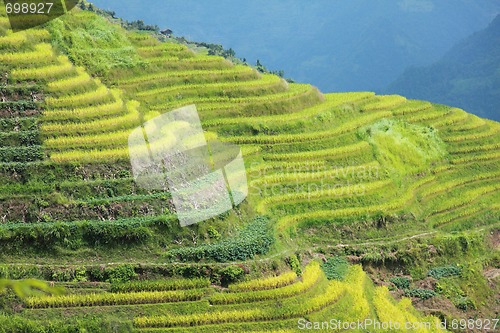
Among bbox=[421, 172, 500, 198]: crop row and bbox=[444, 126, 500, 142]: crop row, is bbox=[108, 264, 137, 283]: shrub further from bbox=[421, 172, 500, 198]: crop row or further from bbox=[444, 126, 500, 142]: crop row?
bbox=[444, 126, 500, 142]: crop row

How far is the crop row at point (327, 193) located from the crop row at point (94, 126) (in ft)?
19.3

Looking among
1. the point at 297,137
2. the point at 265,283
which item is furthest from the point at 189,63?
the point at 265,283

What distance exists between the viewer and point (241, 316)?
66.7 ft

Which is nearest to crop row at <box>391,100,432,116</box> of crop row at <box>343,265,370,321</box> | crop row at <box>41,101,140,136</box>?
crop row at <box>343,265,370,321</box>

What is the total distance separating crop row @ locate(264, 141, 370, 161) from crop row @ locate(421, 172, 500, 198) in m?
3.48

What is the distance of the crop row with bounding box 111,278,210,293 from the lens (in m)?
20.4

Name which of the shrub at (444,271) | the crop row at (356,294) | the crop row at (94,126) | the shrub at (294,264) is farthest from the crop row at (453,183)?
the crop row at (94,126)

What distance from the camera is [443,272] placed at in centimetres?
2808

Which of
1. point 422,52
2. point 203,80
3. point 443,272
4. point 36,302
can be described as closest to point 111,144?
point 36,302

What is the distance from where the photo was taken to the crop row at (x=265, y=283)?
21391 mm

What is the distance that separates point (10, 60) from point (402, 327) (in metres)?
17.0

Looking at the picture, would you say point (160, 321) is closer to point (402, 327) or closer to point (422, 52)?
point (402, 327)

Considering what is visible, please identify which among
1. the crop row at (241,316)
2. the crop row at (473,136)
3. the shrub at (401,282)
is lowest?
the crop row at (241,316)
